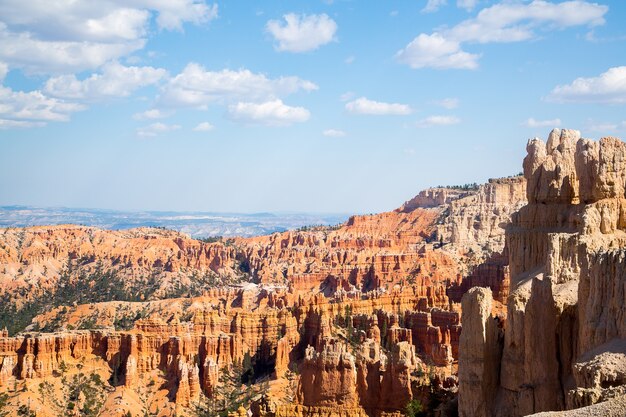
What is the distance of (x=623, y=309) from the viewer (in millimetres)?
23859

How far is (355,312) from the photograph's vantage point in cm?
8912

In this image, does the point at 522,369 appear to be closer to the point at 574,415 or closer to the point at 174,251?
the point at 574,415

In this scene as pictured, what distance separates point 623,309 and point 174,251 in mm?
139433

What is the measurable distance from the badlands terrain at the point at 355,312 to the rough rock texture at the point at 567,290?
8cm

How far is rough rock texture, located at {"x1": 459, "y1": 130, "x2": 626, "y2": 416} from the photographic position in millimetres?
24250

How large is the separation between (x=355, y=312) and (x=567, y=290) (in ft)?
197

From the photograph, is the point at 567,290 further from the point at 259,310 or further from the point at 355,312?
the point at 259,310

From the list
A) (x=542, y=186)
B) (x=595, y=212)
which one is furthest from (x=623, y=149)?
(x=542, y=186)

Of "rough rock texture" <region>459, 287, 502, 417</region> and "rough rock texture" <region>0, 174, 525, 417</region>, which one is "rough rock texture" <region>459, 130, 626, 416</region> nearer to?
"rough rock texture" <region>459, 287, 502, 417</region>

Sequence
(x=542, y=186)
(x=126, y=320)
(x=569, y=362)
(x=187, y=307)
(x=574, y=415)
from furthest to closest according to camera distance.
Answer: (x=187, y=307) → (x=126, y=320) → (x=542, y=186) → (x=569, y=362) → (x=574, y=415)

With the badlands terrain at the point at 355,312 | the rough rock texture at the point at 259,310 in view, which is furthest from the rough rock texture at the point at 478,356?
the rough rock texture at the point at 259,310

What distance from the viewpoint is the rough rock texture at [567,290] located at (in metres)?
24.2

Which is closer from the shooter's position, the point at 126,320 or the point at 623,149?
the point at 623,149

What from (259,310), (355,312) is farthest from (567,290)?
(259,310)
